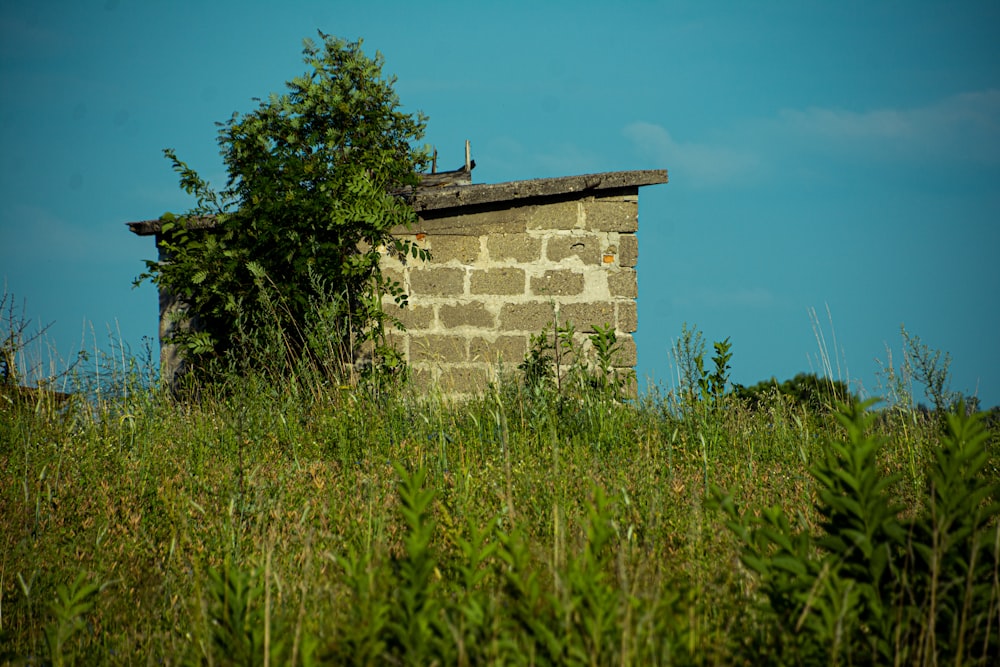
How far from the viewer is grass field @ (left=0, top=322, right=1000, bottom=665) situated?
219cm

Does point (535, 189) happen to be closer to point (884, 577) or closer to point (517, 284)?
point (517, 284)

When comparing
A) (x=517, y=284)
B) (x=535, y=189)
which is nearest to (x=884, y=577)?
(x=517, y=284)

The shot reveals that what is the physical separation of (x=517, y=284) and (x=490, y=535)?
4.54 meters

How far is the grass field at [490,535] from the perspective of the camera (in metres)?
2.19

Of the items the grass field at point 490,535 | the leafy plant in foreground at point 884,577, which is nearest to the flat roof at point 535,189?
the grass field at point 490,535

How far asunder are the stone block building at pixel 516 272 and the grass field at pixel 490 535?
150cm

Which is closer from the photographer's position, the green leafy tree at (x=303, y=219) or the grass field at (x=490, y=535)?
the grass field at (x=490, y=535)

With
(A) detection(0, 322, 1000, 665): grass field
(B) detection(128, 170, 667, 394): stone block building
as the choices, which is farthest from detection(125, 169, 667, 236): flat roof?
(A) detection(0, 322, 1000, 665): grass field

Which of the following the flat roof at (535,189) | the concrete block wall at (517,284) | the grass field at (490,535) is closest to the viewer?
the grass field at (490,535)

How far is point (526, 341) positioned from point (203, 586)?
471 cm

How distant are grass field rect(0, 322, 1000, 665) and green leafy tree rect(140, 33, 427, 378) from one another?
1.41 metres

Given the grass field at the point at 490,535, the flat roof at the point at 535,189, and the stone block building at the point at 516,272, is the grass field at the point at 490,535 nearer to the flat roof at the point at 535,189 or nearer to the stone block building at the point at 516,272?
the stone block building at the point at 516,272

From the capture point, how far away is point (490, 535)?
3488 millimetres

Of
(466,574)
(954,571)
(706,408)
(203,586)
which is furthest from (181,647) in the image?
(706,408)
